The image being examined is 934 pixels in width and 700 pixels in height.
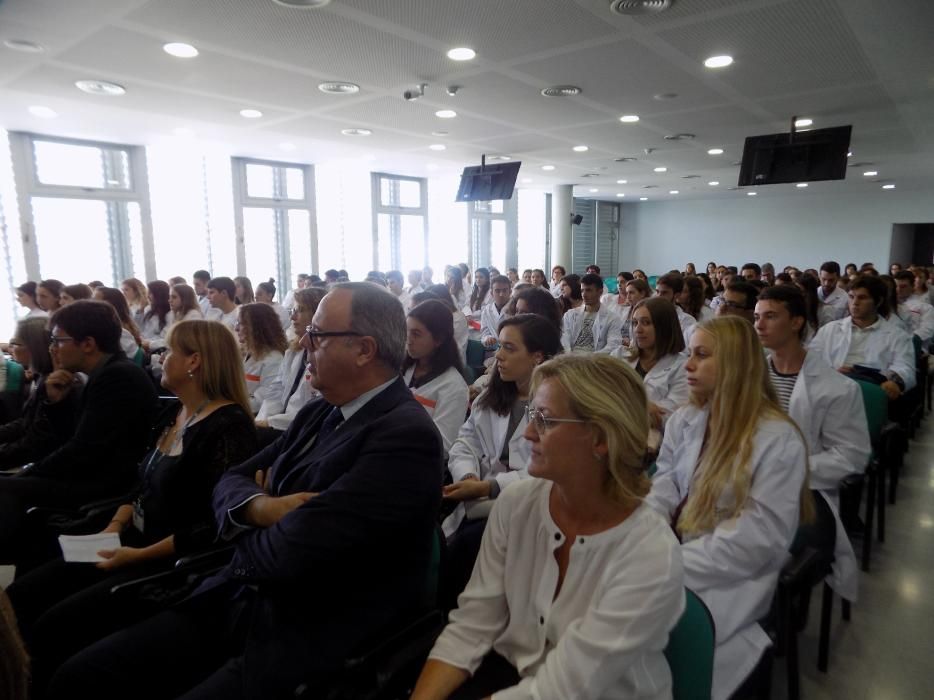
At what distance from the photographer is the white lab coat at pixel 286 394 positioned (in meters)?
3.60

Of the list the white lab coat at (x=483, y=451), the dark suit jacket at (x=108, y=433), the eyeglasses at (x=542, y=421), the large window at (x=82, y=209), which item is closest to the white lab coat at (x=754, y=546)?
the eyeglasses at (x=542, y=421)

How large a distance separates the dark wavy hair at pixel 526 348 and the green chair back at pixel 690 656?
1428 millimetres

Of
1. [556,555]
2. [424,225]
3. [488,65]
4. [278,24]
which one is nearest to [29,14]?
[278,24]

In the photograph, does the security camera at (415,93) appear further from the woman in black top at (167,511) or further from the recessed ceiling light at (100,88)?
the woman in black top at (167,511)

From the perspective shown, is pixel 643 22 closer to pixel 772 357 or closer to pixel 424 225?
pixel 772 357

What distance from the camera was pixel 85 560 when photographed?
196 centimetres

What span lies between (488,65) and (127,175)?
21.4ft

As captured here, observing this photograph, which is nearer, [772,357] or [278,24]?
[772,357]

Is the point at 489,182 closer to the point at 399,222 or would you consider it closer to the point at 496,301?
the point at 496,301

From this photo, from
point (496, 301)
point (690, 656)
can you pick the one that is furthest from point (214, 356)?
point (496, 301)

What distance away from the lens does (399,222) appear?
12312mm

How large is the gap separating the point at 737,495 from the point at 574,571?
824 millimetres

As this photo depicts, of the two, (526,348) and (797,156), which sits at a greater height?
(797,156)

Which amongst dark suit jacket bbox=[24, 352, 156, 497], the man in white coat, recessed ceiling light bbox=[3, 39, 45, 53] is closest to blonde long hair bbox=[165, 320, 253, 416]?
dark suit jacket bbox=[24, 352, 156, 497]
